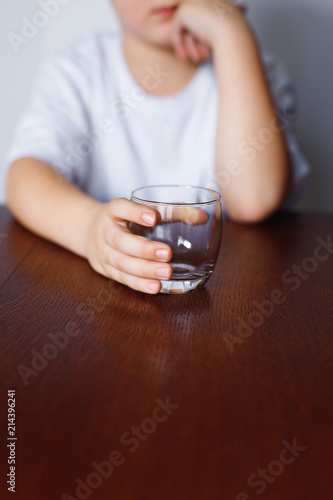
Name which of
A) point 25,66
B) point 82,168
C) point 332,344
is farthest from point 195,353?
point 25,66

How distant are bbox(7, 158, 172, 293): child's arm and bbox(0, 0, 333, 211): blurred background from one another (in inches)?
23.4

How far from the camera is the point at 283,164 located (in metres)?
0.79

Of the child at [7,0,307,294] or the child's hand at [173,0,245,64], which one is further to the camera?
the child's hand at [173,0,245,64]

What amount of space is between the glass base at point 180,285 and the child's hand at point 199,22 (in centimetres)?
53

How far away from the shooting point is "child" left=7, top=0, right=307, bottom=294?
57cm

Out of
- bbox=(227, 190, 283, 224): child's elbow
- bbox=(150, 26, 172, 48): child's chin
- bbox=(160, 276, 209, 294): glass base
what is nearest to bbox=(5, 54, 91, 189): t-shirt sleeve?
bbox=(150, 26, 172, 48): child's chin

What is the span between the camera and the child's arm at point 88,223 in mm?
442

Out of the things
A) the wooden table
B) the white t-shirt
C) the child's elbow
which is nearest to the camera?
the wooden table

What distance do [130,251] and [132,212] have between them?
0.12ft

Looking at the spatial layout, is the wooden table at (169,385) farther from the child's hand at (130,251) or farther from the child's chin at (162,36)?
the child's chin at (162,36)

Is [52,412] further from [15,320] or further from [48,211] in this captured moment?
[48,211]

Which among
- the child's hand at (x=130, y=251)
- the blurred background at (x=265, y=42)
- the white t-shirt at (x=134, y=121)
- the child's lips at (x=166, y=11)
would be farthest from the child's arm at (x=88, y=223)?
the blurred background at (x=265, y=42)

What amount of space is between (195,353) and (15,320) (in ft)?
0.48

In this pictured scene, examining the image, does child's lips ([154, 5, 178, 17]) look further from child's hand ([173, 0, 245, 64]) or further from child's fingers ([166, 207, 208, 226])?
child's fingers ([166, 207, 208, 226])
